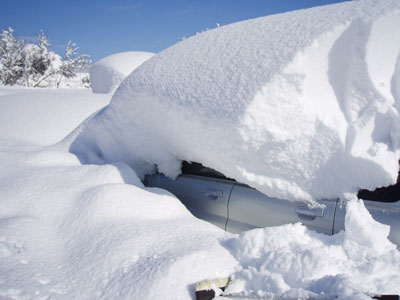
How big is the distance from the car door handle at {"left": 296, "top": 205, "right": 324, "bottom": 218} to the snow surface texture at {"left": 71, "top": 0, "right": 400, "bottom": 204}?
0.20 feet

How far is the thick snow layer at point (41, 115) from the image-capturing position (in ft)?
13.4

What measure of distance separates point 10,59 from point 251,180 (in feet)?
65.0

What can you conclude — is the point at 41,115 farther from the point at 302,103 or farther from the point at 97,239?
the point at 302,103

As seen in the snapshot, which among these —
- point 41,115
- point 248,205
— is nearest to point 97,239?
point 248,205

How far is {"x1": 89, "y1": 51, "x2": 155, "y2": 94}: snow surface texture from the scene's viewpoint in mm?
8133

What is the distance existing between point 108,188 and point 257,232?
3.99 ft

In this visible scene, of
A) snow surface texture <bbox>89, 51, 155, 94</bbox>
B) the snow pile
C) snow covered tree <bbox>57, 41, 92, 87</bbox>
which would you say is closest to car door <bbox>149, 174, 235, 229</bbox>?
the snow pile

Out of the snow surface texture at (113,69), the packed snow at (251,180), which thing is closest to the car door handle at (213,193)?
the packed snow at (251,180)

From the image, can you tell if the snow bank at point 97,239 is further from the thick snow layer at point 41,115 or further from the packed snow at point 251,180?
the thick snow layer at point 41,115

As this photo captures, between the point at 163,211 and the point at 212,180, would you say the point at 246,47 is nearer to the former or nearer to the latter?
the point at 212,180

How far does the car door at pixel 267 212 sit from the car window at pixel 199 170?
0.23m

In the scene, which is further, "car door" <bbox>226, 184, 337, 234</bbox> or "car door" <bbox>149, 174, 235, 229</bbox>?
"car door" <bbox>149, 174, 235, 229</bbox>

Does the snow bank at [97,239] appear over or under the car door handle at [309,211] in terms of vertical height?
under

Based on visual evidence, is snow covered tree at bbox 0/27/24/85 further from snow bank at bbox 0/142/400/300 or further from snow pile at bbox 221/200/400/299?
snow pile at bbox 221/200/400/299
